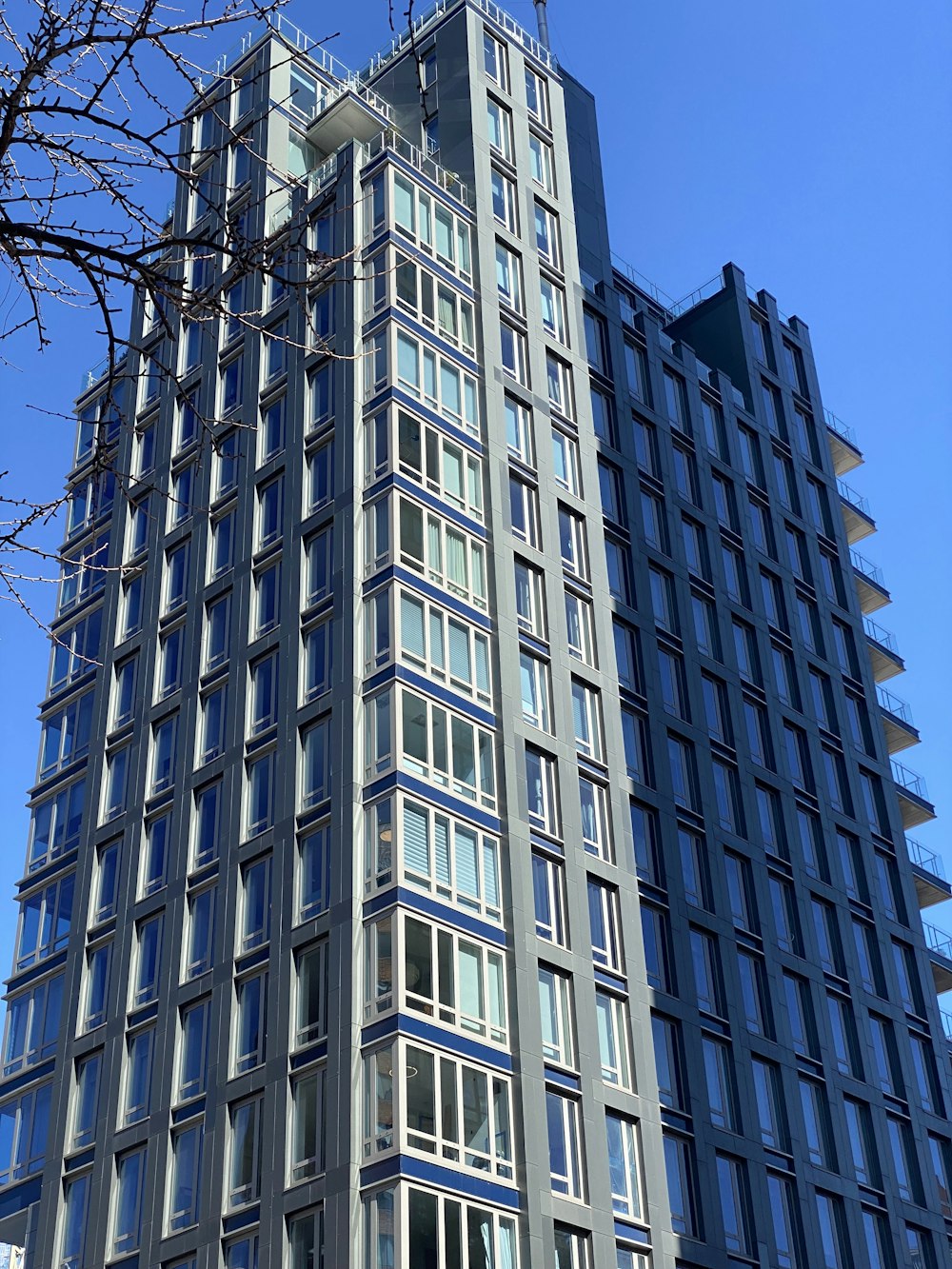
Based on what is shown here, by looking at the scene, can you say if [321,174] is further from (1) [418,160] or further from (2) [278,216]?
(1) [418,160]

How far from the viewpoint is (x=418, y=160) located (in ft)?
198

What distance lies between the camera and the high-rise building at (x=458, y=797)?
42875mm

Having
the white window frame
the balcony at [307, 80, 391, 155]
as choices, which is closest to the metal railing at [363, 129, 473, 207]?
the balcony at [307, 80, 391, 155]

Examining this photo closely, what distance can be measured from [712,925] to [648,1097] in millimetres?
8554

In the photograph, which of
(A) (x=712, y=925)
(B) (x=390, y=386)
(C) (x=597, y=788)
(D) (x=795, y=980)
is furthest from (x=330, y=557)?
(D) (x=795, y=980)

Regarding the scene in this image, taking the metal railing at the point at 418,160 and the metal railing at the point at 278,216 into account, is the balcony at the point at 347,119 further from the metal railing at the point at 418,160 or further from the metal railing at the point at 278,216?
the metal railing at the point at 278,216

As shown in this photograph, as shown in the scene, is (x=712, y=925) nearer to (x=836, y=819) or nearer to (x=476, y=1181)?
(x=836, y=819)

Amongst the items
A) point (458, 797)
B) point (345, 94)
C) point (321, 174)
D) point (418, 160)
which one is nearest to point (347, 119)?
point (345, 94)

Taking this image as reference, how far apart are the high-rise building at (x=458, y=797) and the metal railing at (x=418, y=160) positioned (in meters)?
0.18

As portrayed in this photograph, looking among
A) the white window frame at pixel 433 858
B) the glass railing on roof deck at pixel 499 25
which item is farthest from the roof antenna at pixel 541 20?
the white window frame at pixel 433 858

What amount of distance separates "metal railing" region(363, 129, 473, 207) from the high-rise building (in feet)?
0.60

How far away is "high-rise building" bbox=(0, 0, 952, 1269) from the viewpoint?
42875mm

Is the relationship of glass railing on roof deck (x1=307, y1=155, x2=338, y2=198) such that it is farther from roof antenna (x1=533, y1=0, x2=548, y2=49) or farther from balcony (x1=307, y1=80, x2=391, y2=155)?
roof antenna (x1=533, y1=0, x2=548, y2=49)

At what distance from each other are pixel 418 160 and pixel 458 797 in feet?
84.7
